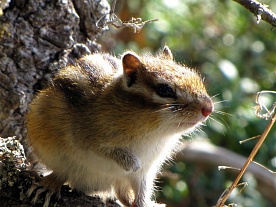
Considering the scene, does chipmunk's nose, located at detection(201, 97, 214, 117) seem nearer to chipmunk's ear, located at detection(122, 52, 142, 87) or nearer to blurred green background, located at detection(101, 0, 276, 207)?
chipmunk's ear, located at detection(122, 52, 142, 87)

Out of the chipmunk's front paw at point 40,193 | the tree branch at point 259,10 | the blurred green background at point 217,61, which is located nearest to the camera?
the tree branch at point 259,10

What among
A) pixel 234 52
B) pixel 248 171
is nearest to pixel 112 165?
pixel 248 171

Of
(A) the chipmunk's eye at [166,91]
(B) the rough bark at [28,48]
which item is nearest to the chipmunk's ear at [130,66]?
(A) the chipmunk's eye at [166,91]

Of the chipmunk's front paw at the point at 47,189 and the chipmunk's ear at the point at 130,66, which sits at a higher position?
the chipmunk's ear at the point at 130,66

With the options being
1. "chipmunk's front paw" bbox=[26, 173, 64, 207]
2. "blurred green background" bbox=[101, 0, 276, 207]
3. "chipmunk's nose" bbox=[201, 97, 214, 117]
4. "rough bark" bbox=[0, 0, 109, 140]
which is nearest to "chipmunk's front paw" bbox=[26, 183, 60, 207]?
"chipmunk's front paw" bbox=[26, 173, 64, 207]

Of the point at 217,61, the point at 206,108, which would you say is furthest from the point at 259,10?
the point at 217,61

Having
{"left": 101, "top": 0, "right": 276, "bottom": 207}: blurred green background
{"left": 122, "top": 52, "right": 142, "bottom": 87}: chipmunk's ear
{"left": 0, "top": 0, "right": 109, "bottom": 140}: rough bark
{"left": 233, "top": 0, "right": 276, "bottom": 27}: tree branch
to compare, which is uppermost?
{"left": 233, "top": 0, "right": 276, "bottom": 27}: tree branch

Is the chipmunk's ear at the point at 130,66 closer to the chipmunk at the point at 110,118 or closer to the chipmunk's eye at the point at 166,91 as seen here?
the chipmunk at the point at 110,118
